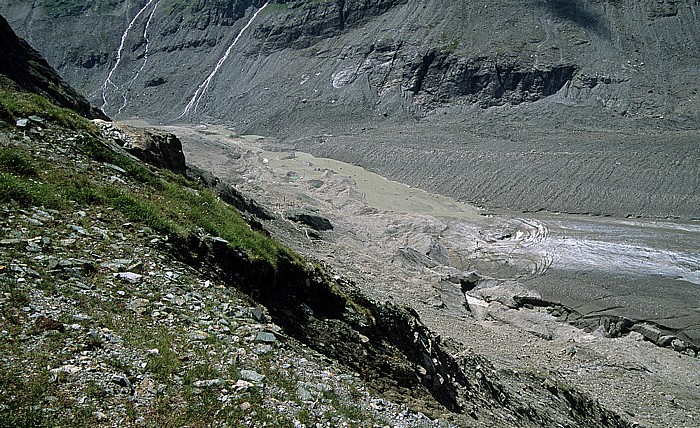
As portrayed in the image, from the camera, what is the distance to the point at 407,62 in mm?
76625

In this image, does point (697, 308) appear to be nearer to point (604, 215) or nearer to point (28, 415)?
point (604, 215)

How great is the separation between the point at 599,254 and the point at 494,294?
9.23 metres

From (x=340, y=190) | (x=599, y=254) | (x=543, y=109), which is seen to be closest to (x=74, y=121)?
(x=599, y=254)

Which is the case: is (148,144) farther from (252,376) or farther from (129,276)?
(252,376)

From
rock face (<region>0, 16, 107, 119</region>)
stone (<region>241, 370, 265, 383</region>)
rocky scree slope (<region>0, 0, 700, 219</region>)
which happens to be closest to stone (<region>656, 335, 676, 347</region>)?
rocky scree slope (<region>0, 0, 700, 219</region>)

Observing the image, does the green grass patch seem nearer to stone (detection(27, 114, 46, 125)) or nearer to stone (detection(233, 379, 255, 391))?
stone (detection(27, 114, 46, 125))

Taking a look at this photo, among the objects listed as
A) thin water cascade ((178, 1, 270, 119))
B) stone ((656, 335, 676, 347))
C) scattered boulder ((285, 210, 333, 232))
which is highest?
thin water cascade ((178, 1, 270, 119))

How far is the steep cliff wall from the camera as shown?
65562 millimetres

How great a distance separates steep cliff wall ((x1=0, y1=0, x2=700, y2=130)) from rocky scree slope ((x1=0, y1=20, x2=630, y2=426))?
6246 cm

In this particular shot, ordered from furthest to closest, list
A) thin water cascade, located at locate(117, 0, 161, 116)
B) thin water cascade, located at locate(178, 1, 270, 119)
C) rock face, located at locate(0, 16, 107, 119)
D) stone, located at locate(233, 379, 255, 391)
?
thin water cascade, located at locate(117, 0, 161, 116), thin water cascade, located at locate(178, 1, 270, 119), rock face, located at locate(0, 16, 107, 119), stone, located at locate(233, 379, 255, 391)


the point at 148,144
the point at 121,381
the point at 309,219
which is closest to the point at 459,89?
the point at 309,219

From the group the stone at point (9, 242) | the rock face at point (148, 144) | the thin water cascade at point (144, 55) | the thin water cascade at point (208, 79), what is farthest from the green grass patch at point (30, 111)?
the thin water cascade at point (144, 55)

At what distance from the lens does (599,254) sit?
31.2 metres

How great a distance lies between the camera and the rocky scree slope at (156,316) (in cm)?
431
